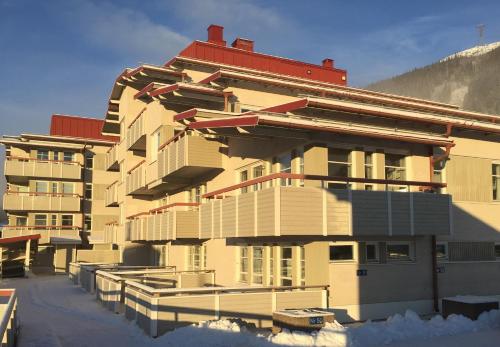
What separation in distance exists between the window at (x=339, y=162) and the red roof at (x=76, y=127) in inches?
1729

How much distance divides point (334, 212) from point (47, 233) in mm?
43211

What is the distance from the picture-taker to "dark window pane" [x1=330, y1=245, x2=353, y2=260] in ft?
59.2

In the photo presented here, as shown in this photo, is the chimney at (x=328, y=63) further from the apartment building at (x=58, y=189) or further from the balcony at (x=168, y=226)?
the apartment building at (x=58, y=189)

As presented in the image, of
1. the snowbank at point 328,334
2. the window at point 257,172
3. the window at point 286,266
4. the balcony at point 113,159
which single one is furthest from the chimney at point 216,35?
the snowbank at point 328,334

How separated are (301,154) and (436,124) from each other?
616 centimetres

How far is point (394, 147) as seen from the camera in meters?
19.7

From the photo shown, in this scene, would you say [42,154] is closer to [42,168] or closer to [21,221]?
[42,168]

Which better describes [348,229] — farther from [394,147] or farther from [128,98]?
[128,98]

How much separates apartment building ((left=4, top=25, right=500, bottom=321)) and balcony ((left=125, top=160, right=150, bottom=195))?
9.50 ft

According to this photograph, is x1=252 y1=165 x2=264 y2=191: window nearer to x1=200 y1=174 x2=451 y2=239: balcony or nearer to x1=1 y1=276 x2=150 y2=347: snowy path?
x1=200 y1=174 x2=451 y2=239: balcony

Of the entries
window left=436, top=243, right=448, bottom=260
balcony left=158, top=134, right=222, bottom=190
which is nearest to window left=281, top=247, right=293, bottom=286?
window left=436, top=243, right=448, bottom=260

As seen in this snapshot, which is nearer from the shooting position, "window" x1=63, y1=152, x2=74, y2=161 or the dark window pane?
the dark window pane

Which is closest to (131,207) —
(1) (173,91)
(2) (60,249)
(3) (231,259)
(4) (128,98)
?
(4) (128,98)

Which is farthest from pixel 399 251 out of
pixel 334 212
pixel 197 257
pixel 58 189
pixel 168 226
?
pixel 58 189
